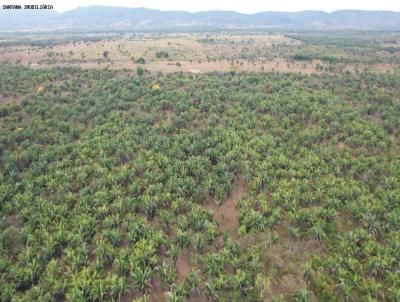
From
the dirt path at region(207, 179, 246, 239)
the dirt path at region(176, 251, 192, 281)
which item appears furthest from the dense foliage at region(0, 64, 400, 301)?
the dirt path at region(207, 179, 246, 239)

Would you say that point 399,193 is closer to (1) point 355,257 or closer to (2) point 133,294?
(1) point 355,257

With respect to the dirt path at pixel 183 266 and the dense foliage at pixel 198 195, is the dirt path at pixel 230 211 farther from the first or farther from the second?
the dirt path at pixel 183 266

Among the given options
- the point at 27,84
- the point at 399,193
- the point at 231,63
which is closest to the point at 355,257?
the point at 399,193

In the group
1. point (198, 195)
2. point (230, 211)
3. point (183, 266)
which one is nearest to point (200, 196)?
point (198, 195)

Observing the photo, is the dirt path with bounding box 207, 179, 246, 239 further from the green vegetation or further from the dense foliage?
the dense foliage

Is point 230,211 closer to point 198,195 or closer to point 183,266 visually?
point 198,195

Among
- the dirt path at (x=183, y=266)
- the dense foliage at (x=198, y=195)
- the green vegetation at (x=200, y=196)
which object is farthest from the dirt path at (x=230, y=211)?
the dirt path at (x=183, y=266)
